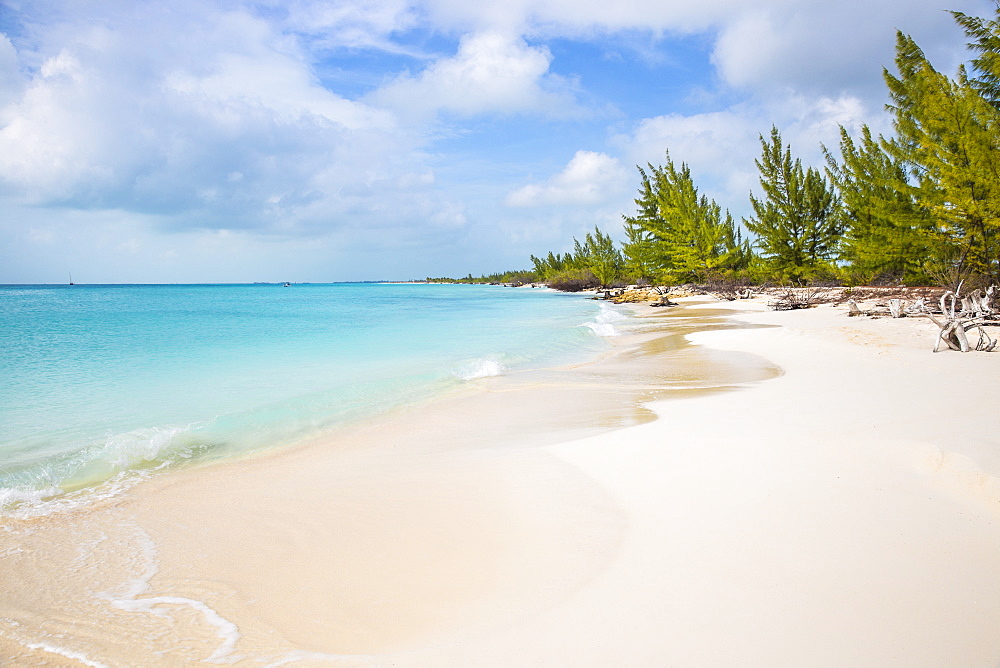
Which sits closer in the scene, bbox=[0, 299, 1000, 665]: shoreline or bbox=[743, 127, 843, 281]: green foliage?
bbox=[0, 299, 1000, 665]: shoreline

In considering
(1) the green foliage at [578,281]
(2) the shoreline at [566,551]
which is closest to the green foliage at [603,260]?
(1) the green foliage at [578,281]

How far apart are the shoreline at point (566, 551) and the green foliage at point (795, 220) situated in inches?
1198

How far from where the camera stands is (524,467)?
4625 mm

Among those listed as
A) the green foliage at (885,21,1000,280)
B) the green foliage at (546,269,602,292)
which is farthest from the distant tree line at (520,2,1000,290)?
the green foliage at (546,269,602,292)

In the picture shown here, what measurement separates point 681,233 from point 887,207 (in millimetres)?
24905

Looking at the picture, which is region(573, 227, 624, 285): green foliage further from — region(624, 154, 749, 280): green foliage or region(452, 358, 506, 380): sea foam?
region(452, 358, 506, 380): sea foam

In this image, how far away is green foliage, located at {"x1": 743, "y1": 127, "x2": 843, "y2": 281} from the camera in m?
31.1

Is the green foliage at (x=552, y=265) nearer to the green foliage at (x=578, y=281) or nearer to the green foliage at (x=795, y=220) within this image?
the green foliage at (x=578, y=281)

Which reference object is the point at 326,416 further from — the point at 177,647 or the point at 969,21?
the point at 969,21

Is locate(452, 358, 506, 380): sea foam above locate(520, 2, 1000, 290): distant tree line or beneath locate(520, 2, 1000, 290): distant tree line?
beneath

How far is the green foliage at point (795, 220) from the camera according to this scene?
31.1 m

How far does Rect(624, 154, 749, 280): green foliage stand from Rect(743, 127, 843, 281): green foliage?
8.71 m

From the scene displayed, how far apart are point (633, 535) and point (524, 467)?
160 centimetres

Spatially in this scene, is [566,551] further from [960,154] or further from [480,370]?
[960,154]
